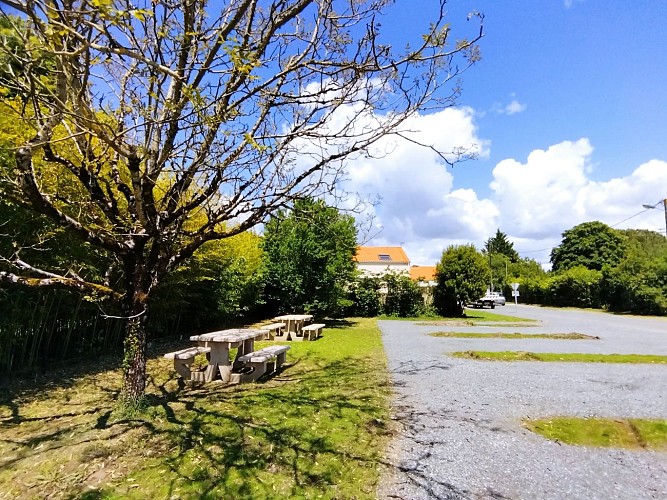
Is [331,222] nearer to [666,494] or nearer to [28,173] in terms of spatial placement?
[28,173]

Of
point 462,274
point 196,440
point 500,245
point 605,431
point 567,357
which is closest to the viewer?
point 196,440

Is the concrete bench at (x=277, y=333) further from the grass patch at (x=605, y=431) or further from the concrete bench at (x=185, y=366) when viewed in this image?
the grass patch at (x=605, y=431)

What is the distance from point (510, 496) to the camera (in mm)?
3096

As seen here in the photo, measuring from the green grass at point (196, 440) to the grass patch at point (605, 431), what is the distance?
1802mm

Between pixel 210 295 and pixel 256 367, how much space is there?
6.71 meters

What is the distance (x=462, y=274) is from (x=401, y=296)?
370 cm

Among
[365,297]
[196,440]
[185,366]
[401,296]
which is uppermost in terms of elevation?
[401,296]

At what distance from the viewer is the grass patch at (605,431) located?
427 centimetres

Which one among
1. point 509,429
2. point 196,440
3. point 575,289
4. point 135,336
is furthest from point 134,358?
point 575,289

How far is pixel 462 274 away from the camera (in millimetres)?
23750

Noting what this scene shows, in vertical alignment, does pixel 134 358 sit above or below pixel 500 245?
below

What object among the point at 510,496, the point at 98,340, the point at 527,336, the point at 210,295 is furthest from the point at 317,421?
the point at 527,336

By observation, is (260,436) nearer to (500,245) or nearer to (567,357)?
(567,357)

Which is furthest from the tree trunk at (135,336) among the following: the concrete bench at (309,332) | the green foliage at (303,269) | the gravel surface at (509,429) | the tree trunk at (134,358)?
the green foliage at (303,269)
